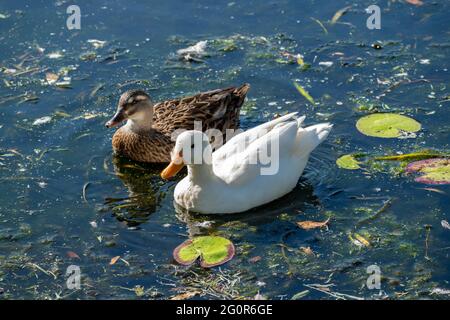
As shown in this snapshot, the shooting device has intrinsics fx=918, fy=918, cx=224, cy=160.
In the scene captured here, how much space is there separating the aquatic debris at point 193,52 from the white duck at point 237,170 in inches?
117

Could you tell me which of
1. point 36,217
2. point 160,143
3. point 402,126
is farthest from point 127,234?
point 402,126

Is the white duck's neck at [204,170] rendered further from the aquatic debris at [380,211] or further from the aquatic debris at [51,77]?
the aquatic debris at [51,77]

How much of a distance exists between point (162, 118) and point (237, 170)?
1926 mm

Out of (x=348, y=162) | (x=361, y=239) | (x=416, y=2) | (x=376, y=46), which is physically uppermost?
(x=416, y=2)

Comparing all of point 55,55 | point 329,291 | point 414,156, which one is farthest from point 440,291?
point 55,55

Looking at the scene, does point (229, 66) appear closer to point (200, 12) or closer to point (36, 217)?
point (200, 12)

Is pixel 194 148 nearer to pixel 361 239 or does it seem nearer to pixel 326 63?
pixel 361 239

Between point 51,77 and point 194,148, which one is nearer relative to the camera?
point 194,148

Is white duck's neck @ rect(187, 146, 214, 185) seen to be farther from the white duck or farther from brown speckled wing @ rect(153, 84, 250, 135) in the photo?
brown speckled wing @ rect(153, 84, 250, 135)

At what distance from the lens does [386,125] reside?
1120 cm

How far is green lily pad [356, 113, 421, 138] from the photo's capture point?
1107 centimetres

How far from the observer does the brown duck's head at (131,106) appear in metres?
11.0

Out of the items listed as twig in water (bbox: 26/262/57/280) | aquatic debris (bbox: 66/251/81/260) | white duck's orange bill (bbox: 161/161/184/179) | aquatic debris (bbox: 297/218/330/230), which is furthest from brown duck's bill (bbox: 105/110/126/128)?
aquatic debris (bbox: 297/218/330/230)

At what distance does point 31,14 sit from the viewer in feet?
45.3
